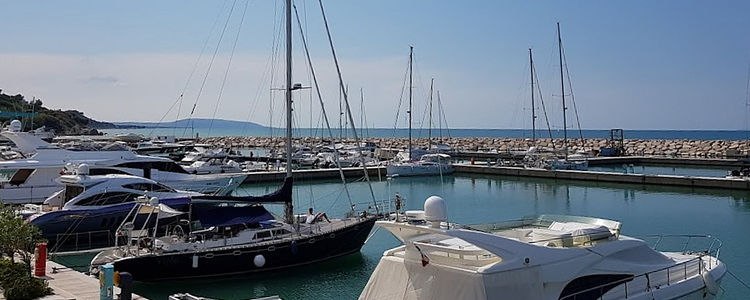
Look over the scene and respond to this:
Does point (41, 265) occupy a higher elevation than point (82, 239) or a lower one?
higher

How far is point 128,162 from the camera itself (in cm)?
3550

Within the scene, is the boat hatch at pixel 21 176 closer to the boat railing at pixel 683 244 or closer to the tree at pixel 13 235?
the tree at pixel 13 235

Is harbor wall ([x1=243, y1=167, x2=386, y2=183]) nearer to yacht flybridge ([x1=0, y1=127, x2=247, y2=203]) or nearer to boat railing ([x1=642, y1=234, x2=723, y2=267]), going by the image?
yacht flybridge ([x1=0, y1=127, x2=247, y2=203])

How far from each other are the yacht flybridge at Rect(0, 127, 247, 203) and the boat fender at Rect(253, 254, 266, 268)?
40.5 ft

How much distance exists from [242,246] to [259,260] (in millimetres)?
666

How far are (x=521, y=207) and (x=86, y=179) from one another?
24594 millimetres

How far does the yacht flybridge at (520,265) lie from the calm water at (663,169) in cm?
5117

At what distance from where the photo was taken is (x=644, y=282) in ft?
45.6

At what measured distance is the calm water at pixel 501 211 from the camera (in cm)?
2031

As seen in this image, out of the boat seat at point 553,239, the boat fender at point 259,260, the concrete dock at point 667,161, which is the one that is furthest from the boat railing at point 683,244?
the concrete dock at point 667,161

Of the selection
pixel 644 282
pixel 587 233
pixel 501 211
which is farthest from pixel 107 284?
pixel 501 211

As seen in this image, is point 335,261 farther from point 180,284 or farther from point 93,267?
point 93,267

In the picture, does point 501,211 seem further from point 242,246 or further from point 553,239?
point 553,239

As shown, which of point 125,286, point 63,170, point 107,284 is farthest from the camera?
point 63,170
